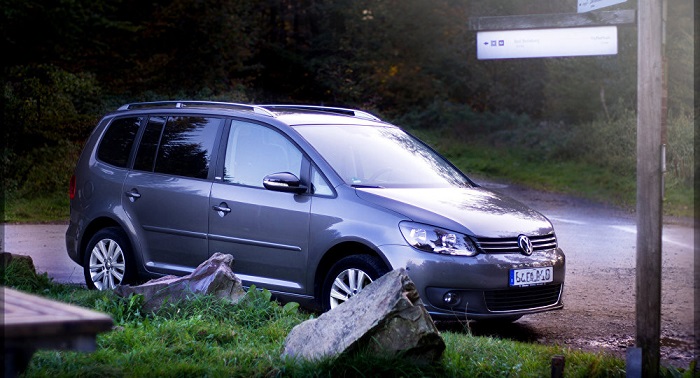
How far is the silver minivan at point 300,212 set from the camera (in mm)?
7426

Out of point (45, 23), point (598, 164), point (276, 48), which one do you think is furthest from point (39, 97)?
point (276, 48)

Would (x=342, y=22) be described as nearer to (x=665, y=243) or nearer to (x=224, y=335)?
(x=665, y=243)

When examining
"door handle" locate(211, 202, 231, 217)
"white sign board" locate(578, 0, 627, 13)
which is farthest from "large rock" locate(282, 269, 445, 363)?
"door handle" locate(211, 202, 231, 217)

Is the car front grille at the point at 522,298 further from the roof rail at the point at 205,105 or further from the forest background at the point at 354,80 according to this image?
the forest background at the point at 354,80

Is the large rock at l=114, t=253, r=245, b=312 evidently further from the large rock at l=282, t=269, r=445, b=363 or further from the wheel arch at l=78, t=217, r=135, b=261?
the wheel arch at l=78, t=217, r=135, b=261

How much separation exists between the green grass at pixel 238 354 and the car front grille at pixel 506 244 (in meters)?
0.91

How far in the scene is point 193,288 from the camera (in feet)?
24.7

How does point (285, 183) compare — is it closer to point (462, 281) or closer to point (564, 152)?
point (462, 281)

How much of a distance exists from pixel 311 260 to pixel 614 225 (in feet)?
33.3

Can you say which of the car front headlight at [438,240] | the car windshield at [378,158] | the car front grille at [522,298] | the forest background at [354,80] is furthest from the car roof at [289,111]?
the forest background at [354,80]

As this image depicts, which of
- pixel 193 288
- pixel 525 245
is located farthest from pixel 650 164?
pixel 193 288

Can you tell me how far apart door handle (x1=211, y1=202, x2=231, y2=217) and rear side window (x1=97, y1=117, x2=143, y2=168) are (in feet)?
4.93

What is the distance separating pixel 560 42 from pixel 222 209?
6.36m

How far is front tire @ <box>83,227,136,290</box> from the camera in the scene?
9.16 m
